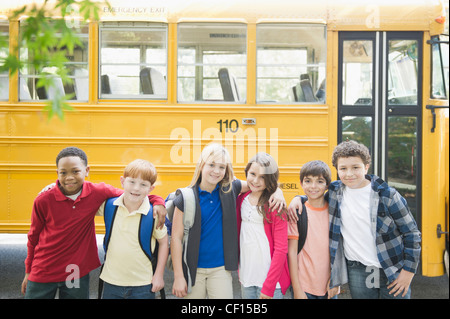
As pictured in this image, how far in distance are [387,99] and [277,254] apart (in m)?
2.11

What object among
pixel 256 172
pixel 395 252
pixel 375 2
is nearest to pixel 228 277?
pixel 256 172

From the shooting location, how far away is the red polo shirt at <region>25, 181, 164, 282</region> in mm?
2555

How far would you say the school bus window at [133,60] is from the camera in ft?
13.0

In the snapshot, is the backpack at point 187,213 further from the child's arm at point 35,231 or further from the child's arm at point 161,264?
the child's arm at point 35,231

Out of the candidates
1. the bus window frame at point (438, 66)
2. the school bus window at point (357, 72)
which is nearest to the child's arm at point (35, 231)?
the school bus window at point (357, 72)

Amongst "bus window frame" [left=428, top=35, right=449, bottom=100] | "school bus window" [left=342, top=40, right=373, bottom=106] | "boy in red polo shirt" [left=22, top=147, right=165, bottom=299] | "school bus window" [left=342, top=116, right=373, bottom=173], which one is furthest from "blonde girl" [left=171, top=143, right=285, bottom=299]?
"bus window frame" [left=428, top=35, right=449, bottom=100]

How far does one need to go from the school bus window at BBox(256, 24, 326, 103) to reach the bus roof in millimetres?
97

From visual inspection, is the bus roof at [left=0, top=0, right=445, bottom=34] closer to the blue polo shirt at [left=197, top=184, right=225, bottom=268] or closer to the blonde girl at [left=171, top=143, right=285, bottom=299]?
the blonde girl at [left=171, top=143, right=285, bottom=299]

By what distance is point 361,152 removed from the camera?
8.69 ft

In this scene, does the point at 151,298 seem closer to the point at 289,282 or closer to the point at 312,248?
the point at 289,282

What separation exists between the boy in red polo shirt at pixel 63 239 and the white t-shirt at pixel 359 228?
40.4 inches

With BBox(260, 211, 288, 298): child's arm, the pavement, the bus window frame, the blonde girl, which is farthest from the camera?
the pavement

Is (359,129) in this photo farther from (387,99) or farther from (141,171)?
(141,171)

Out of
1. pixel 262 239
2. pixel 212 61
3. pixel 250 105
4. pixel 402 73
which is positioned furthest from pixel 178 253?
pixel 402 73
